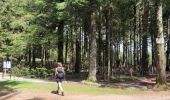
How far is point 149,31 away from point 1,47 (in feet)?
58.2

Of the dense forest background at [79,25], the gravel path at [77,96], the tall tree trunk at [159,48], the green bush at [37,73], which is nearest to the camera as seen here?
the gravel path at [77,96]

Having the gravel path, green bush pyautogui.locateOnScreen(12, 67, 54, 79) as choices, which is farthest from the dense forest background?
the gravel path

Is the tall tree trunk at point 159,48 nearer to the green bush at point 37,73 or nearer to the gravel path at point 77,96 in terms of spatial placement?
the gravel path at point 77,96

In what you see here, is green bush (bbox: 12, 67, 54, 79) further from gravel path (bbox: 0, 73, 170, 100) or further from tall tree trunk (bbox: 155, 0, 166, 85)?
tall tree trunk (bbox: 155, 0, 166, 85)

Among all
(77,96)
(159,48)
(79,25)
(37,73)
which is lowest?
(77,96)

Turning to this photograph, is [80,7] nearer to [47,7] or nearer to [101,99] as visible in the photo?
[47,7]

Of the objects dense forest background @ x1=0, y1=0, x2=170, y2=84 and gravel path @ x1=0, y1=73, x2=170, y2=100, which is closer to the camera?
gravel path @ x1=0, y1=73, x2=170, y2=100

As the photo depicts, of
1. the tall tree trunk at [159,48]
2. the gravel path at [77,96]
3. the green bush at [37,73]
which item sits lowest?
the gravel path at [77,96]

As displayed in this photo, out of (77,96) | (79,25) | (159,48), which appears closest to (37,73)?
(79,25)

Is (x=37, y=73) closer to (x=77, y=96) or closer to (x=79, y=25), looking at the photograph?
(x=79, y=25)

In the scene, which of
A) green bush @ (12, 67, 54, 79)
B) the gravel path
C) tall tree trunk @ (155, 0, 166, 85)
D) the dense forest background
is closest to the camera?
the gravel path

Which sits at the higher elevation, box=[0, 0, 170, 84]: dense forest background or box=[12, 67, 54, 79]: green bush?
box=[0, 0, 170, 84]: dense forest background

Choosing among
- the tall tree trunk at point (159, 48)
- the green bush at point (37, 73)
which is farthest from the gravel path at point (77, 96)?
the green bush at point (37, 73)

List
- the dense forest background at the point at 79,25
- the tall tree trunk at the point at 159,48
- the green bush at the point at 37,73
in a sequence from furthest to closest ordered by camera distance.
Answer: the green bush at the point at 37,73, the dense forest background at the point at 79,25, the tall tree trunk at the point at 159,48
